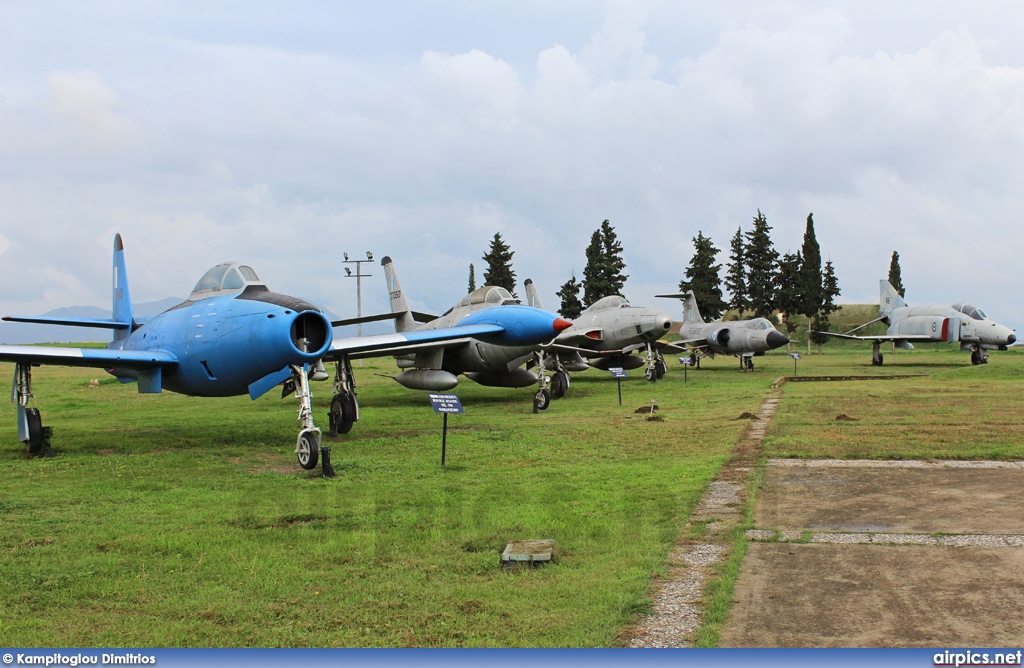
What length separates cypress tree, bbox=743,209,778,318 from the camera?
217 feet

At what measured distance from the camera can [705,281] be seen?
215 feet

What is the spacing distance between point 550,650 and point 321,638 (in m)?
1.36

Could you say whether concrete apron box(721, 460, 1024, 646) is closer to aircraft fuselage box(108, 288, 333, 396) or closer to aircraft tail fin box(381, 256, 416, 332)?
aircraft fuselage box(108, 288, 333, 396)

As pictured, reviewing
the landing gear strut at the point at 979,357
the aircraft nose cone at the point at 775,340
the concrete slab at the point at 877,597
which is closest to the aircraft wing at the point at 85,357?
the concrete slab at the point at 877,597

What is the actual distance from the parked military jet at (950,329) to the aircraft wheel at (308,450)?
3169cm

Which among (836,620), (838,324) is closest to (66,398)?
(836,620)

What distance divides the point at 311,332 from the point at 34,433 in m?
4.72

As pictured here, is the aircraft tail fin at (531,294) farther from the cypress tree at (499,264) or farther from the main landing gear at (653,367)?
the cypress tree at (499,264)

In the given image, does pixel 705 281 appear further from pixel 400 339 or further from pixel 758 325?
pixel 400 339

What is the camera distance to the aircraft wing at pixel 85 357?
11.8 m

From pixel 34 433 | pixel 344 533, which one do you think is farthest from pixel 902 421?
pixel 34 433

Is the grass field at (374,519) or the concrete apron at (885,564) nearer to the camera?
the concrete apron at (885,564)

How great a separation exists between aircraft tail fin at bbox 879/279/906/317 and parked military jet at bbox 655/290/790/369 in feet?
26.7

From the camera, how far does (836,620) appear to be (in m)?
4.57
